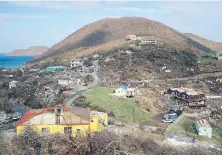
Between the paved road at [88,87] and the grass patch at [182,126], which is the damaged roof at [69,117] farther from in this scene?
the paved road at [88,87]

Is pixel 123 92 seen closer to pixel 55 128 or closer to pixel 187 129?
pixel 187 129

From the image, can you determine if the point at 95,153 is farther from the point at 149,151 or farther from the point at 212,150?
the point at 212,150

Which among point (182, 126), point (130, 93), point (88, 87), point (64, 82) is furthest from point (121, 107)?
point (64, 82)

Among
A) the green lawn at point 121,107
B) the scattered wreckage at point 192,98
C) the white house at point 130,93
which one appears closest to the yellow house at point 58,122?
the green lawn at point 121,107

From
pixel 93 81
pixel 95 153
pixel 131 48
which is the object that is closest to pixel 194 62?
pixel 131 48

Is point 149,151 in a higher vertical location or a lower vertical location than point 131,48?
lower

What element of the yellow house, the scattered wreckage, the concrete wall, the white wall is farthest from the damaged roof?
the scattered wreckage

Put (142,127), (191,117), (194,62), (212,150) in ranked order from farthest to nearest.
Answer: (194,62) < (191,117) < (142,127) < (212,150)

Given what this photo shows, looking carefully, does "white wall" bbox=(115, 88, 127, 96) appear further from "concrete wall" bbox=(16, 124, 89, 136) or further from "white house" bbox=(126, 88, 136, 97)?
"concrete wall" bbox=(16, 124, 89, 136)
